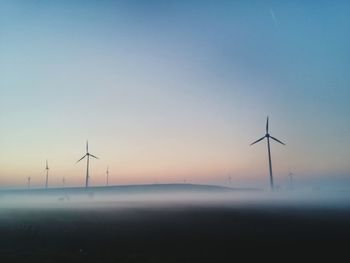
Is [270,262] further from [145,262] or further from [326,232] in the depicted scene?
[326,232]

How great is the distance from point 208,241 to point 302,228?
19444mm

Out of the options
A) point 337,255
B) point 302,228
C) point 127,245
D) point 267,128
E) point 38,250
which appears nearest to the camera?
point 337,255

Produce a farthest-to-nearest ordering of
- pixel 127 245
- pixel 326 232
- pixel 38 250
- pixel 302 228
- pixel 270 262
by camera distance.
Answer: pixel 302 228
pixel 326 232
pixel 127 245
pixel 38 250
pixel 270 262

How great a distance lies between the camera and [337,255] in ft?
112

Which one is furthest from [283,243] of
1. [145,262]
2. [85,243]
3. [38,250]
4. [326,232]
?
[38,250]

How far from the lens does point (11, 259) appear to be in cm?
3259

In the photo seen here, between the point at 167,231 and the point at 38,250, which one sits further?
the point at 167,231

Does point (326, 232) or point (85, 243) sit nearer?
point (85, 243)

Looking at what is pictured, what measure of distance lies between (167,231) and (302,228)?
20225mm

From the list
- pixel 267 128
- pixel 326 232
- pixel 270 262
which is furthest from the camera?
pixel 267 128

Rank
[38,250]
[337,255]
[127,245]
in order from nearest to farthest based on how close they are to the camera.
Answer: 1. [337,255]
2. [38,250]
3. [127,245]

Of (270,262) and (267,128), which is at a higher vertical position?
(267,128)

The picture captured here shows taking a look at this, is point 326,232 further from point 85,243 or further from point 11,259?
point 11,259

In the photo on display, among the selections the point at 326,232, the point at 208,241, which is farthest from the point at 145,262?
the point at 326,232
